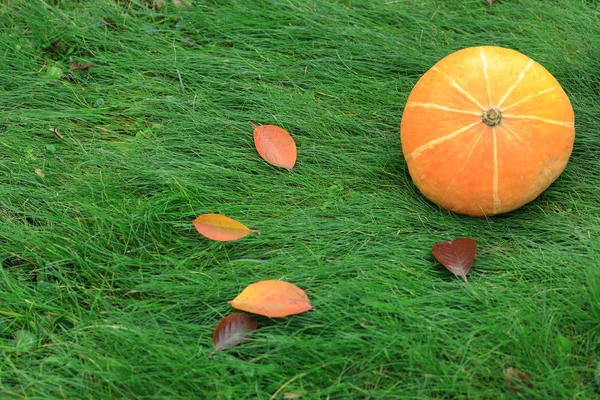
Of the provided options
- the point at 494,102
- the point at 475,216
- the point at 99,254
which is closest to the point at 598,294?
the point at 475,216

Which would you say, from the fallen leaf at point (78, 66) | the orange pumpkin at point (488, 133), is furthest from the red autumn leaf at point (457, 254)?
the fallen leaf at point (78, 66)

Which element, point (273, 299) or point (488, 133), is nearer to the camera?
point (273, 299)

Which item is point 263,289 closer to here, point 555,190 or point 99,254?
point 99,254

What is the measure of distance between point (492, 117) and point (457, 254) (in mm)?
541

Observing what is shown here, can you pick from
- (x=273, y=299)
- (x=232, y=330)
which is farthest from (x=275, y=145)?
(x=232, y=330)

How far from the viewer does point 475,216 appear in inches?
109

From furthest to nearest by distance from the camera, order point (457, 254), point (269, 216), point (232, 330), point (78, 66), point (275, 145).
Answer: point (78, 66) < point (275, 145) < point (269, 216) < point (457, 254) < point (232, 330)

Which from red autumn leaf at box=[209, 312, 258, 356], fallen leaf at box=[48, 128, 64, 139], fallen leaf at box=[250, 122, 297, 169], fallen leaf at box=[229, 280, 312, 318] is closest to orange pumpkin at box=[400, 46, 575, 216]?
fallen leaf at box=[250, 122, 297, 169]

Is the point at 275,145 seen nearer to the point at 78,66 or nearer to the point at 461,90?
the point at 461,90

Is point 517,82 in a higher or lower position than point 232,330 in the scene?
higher

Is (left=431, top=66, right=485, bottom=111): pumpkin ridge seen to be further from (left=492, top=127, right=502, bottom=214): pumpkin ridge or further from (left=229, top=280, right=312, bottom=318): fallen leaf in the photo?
(left=229, top=280, right=312, bottom=318): fallen leaf

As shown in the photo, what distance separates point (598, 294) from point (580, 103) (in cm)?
126

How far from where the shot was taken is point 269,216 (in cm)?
284

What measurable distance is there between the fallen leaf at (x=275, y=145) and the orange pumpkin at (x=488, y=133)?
0.58 meters
